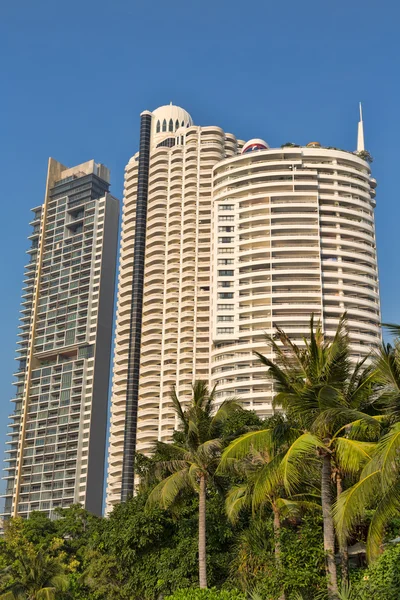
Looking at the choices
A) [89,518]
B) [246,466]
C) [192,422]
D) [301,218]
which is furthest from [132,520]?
[301,218]

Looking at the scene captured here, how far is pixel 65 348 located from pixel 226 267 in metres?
61.4

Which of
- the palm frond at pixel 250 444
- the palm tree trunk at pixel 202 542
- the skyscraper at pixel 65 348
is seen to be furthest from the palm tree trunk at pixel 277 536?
the skyscraper at pixel 65 348

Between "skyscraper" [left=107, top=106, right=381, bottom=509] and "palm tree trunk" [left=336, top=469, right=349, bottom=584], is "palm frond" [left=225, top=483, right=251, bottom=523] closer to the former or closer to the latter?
"palm tree trunk" [left=336, top=469, right=349, bottom=584]

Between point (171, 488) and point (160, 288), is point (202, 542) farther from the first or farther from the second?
point (160, 288)

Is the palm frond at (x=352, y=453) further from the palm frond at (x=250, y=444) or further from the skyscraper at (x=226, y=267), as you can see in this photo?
the skyscraper at (x=226, y=267)

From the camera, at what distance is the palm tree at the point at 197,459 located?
3503 centimetres

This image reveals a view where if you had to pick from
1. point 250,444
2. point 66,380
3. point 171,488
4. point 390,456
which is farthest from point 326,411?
point 66,380

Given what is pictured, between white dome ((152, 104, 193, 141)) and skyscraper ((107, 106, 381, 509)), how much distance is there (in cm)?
957

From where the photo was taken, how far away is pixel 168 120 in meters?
162

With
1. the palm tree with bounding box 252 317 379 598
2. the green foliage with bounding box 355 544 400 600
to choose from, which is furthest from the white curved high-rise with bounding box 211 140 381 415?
the green foliage with bounding box 355 544 400 600

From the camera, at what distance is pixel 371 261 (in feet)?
403

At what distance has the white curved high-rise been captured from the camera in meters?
116

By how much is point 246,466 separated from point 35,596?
18.6 m

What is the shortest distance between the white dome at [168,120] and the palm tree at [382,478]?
142488 mm
